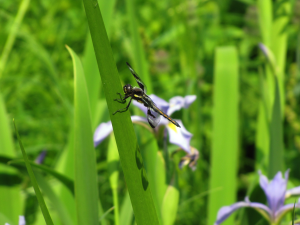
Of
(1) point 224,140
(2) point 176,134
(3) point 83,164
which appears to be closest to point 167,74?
(1) point 224,140

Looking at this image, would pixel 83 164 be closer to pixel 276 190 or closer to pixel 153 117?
pixel 153 117

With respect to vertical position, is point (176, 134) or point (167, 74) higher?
point (167, 74)

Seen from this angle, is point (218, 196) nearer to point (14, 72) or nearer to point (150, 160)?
point (150, 160)

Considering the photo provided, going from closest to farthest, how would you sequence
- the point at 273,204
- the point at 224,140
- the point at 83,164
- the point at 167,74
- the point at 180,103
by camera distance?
the point at 83,164
the point at 273,204
the point at 180,103
the point at 224,140
the point at 167,74

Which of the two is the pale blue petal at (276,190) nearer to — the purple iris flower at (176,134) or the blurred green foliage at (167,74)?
the purple iris flower at (176,134)

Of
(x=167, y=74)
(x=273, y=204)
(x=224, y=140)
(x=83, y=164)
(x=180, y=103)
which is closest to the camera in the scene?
(x=83, y=164)

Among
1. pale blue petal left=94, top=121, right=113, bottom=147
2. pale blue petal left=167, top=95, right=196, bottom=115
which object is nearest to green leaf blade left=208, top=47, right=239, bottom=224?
pale blue petal left=167, top=95, right=196, bottom=115

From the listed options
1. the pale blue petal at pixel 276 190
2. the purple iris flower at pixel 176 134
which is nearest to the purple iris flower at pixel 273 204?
the pale blue petal at pixel 276 190

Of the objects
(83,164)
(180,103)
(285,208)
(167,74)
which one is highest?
(167,74)

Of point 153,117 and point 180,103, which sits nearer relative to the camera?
point 153,117
